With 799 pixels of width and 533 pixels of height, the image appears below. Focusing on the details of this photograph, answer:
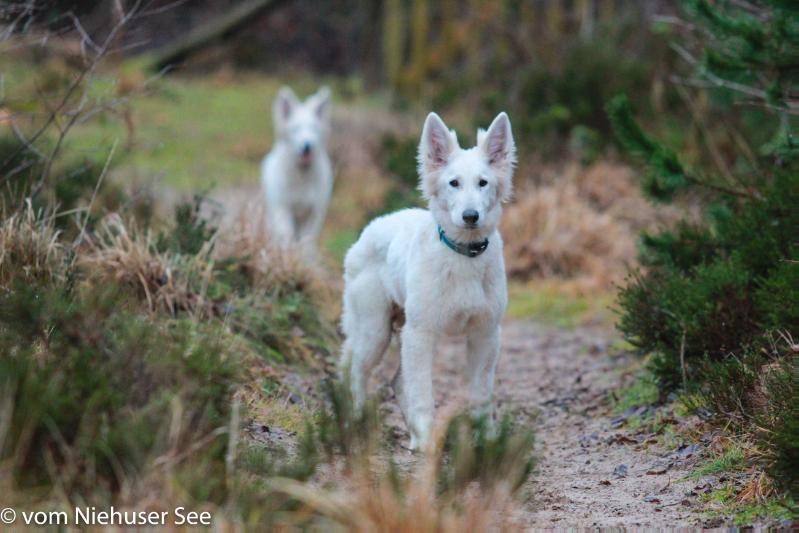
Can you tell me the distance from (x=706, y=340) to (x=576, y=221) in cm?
515

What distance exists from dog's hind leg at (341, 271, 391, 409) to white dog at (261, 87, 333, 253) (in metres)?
4.54

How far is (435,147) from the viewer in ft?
19.8

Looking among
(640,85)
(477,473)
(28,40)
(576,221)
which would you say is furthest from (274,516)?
(640,85)

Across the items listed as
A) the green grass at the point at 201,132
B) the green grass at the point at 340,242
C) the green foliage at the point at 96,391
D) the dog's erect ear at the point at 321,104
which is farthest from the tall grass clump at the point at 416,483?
the green grass at the point at 201,132

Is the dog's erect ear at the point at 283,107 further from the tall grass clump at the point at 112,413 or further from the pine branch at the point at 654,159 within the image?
the tall grass clump at the point at 112,413

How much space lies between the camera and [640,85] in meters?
13.6

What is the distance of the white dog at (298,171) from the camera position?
11.3 meters

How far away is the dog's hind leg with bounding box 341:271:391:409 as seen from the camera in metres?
6.47

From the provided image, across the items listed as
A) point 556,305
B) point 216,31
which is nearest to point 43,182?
point 556,305

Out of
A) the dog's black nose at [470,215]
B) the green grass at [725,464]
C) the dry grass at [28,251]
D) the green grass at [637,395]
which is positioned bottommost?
the green grass at [637,395]

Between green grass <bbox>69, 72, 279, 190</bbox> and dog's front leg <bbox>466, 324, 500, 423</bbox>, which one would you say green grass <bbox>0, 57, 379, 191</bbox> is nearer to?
green grass <bbox>69, 72, 279, 190</bbox>

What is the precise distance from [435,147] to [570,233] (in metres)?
5.38

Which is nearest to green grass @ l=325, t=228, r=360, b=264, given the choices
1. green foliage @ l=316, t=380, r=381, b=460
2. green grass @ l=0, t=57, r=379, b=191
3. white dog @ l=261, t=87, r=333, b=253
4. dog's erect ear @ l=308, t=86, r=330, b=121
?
white dog @ l=261, t=87, r=333, b=253

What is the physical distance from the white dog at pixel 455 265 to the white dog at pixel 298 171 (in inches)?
203
